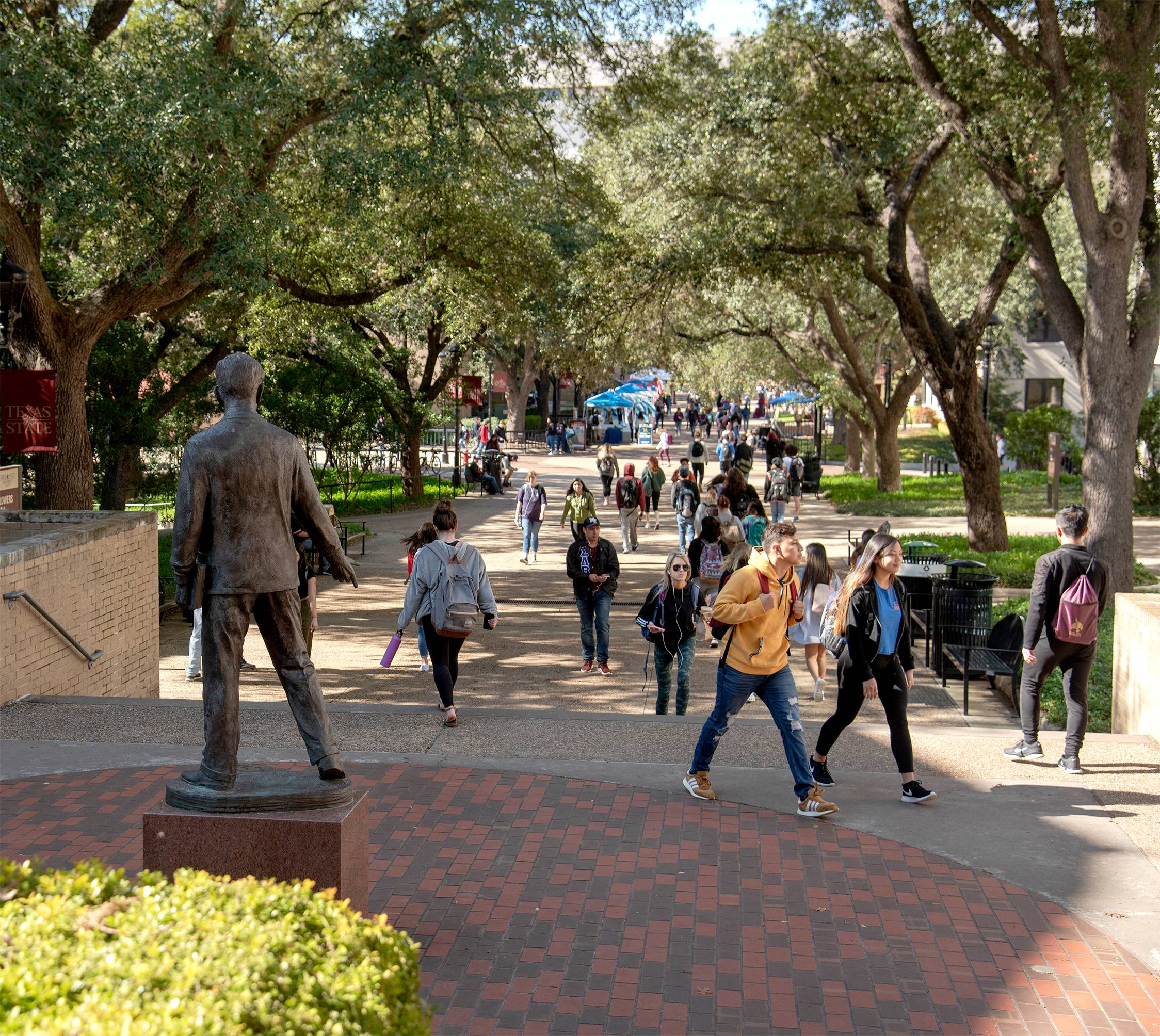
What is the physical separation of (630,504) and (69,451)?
969cm

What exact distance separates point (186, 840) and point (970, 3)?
516 inches

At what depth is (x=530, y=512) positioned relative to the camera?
19562 mm

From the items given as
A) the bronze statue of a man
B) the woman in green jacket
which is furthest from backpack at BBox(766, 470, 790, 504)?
the bronze statue of a man

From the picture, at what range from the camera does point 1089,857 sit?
589 centimetres

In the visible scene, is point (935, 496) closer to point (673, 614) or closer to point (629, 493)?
point (629, 493)

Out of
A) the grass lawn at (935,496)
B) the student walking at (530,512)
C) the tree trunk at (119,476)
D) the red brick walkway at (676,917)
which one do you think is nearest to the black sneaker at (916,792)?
the red brick walkway at (676,917)

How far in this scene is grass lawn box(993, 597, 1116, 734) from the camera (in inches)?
362

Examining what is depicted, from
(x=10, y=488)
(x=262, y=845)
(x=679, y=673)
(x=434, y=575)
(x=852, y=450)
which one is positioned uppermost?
(x=852, y=450)

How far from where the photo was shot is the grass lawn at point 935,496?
2569 centimetres

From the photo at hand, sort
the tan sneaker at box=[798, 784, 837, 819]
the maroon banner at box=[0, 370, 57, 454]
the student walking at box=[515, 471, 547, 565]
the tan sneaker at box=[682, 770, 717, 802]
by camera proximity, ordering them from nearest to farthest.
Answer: the tan sneaker at box=[798, 784, 837, 819] → the tan sneaker at box=[682, 770, 717, 802] → the maroon banner at box=[0, 370, 57, 454] → the student walking at box=[515, 471, 547, 565]

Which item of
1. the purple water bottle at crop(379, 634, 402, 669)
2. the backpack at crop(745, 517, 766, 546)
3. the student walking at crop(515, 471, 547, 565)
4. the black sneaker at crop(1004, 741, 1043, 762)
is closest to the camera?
the black sneaker at crop(1004, 741, 1043, 762)

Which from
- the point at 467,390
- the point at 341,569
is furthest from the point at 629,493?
the point at 341,569

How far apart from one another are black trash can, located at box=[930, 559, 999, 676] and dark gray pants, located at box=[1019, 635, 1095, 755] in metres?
3.10

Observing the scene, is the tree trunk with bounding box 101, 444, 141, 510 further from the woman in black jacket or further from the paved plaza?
the woman in black jacket
